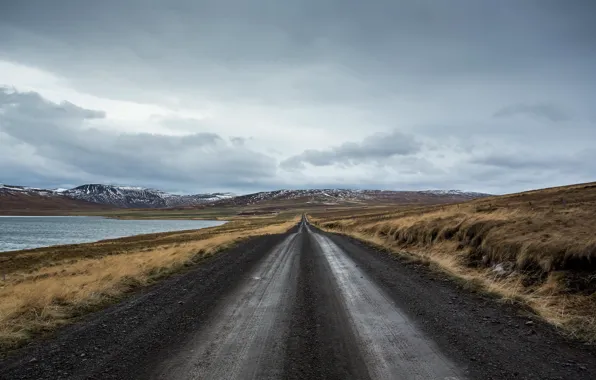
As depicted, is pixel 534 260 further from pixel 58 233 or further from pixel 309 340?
pixel 58 233

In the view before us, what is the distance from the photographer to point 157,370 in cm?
546

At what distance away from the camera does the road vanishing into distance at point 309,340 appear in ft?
17.6

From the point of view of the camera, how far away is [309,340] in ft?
21.8

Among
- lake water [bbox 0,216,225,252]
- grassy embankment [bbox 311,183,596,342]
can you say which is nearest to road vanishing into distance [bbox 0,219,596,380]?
grassy embankment [bbox 311,183,596,342]

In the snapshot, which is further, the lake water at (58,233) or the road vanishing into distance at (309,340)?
the lake water at (58,233)

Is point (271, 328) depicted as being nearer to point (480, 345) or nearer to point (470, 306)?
point (480, 345)

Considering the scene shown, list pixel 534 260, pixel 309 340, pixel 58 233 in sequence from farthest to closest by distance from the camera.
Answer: pixel 58 233
pixel 534 260
pixel 309 340

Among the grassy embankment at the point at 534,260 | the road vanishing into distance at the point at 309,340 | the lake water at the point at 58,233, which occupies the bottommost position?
the lake water at the point at 58,233

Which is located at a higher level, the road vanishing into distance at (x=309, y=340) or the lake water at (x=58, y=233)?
the road vanishing into distance at (x=309, y=340)

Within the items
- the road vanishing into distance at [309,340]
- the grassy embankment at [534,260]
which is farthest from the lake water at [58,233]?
the grassy embankment at [534,260]

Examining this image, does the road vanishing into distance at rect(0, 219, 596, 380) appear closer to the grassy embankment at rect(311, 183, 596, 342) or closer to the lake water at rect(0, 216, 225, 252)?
the grassy embankment at rect(311, 183, 596, 342)

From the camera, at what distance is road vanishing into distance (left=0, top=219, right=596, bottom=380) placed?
5.38 metres

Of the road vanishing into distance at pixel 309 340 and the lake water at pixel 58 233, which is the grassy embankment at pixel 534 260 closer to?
the road vanishing into distance at pixel 309 340

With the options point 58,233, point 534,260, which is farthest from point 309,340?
point 58,233
